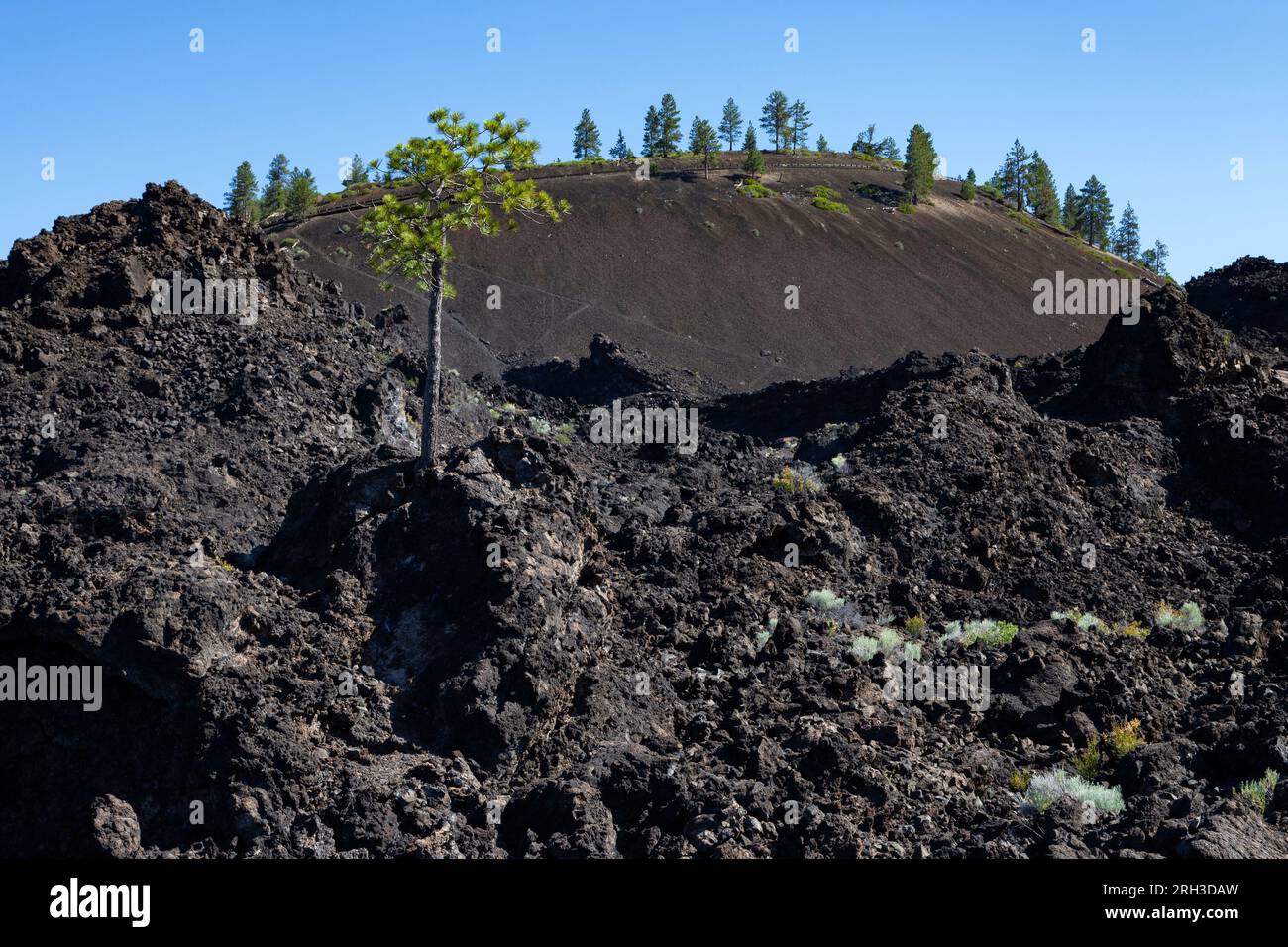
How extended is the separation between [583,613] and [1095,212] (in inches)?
3186

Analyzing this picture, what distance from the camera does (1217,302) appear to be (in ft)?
138

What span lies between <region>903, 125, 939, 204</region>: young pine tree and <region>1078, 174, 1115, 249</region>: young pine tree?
17.1m

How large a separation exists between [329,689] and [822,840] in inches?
198

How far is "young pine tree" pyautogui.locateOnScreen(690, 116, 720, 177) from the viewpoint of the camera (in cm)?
7503

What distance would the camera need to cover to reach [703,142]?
3216 inches

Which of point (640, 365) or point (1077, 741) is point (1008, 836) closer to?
point (1077, 741)

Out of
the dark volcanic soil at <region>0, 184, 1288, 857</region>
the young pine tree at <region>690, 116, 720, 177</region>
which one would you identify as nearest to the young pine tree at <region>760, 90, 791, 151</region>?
the young pine tree at <region>690, 116, 720, 177</region>

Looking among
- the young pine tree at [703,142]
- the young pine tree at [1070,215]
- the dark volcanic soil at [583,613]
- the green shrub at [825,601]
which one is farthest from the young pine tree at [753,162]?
the green shrub at [825,601]

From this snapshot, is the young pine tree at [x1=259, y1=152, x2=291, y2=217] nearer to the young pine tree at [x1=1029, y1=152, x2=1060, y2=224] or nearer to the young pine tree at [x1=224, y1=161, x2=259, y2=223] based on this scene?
the young pine tree at [x1=224, y1=161, x2=259, y2=223]

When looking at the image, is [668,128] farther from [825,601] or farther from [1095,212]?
[825,601]

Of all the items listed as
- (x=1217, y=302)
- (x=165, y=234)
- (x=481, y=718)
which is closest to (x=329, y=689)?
(x=481, y=718)

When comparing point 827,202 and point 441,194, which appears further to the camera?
point 827,202

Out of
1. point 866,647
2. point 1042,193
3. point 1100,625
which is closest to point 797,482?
point 866,647

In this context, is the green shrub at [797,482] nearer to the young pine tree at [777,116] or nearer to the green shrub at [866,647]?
the green shrub at [866,647]
